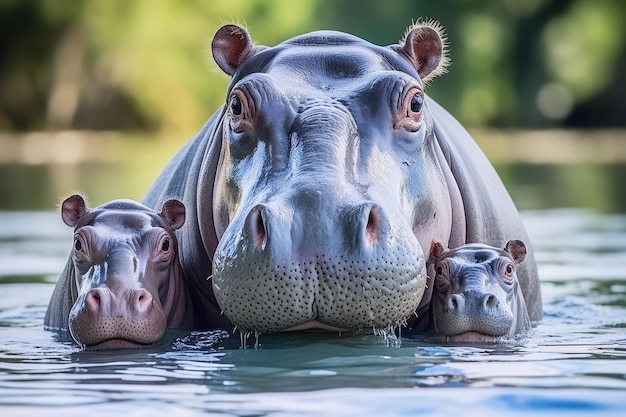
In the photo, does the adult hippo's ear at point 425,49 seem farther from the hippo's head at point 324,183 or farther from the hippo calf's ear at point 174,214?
the hippo calf's ear at point 174,214

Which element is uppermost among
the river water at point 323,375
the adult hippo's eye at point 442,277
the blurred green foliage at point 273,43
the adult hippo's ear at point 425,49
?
the blurred green foliage at point 273,43

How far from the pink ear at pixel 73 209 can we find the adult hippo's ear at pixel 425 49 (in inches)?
63.1

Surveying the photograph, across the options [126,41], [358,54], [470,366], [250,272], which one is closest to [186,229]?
[358,54]

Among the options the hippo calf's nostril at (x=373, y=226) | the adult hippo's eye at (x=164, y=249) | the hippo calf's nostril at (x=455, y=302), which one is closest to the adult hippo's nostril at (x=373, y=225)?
the hippo calf's nostril at (x=373, y=226)

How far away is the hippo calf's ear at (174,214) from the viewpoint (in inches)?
237

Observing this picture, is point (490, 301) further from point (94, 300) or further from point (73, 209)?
point (73, 209)

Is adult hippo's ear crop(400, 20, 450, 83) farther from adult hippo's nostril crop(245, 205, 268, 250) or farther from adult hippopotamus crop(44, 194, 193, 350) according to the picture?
adult hippo's nostril crop(245, 205, 268, 250)

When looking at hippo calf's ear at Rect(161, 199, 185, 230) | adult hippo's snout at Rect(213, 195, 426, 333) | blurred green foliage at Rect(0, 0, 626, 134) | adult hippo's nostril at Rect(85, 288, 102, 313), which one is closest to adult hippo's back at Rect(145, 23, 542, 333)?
adult hippo's snout at Rect(213, 195, 426, 333)

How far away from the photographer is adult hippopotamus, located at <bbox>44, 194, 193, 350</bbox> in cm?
530

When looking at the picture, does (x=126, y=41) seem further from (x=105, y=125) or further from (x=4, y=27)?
(x=105, y=125)

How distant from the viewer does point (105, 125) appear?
49.3m

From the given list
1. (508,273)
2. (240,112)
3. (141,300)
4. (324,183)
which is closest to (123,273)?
(141,300)

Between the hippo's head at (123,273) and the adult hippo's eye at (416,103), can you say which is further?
the adult hippo's eye at (416,103)

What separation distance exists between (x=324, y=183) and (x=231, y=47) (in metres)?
1.50
